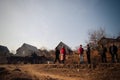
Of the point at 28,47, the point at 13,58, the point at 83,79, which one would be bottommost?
the point at 83,79

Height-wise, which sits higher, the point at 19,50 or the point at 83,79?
the point at 19,50

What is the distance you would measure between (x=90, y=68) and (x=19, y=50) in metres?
58.8

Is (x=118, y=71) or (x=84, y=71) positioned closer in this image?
(x=118, y=71)

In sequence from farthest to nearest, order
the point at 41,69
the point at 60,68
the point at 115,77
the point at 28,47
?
the point at 28,47
the point at 41,69
the point at 60,68
the point at 115,77

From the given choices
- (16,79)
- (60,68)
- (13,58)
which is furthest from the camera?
(13,58)

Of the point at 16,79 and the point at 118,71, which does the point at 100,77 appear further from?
the point at 16,79

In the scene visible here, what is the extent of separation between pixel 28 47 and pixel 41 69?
5230 cm

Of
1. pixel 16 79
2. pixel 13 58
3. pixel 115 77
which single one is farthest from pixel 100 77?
pixel 13 58

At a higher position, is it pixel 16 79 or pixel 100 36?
pixel 100 36

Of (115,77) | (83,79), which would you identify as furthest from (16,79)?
(115,77)

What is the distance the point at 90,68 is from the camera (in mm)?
15000

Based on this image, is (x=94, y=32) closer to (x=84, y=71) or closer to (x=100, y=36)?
(x=100, y=36)

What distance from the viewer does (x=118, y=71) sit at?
42.1 feet

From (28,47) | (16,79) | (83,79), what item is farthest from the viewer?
(28,47)
